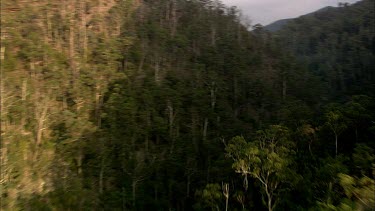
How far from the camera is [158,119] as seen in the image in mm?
33969

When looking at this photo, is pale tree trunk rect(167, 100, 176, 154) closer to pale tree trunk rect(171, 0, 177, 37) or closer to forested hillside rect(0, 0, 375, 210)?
forested hillside rect(0, 0, 375, 210)

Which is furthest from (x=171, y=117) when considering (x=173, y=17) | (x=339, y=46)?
(x=339, y=46)

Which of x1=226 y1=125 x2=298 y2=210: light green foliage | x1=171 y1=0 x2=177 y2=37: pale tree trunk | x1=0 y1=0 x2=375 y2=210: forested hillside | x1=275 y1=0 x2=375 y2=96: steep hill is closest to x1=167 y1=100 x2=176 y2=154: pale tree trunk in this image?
x1=0 y1=0 x2=375 y2=210: forested hillside

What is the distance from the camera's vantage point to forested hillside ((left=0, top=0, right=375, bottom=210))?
21828 millimetres

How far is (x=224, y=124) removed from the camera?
A: 3738cm

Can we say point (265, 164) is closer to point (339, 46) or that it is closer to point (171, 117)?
point (171, 117)

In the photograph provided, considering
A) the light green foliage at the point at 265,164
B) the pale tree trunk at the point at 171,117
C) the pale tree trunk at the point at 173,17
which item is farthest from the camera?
the pale tree trunk at the point at 173,17

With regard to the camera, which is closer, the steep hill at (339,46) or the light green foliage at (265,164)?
the light green foliage at (265,164)

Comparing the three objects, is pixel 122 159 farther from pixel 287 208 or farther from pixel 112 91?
pixel 287 208

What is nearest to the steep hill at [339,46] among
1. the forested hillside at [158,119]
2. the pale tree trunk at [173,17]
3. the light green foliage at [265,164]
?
the forested hillside at [158,119]

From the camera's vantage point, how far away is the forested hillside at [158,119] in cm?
2183

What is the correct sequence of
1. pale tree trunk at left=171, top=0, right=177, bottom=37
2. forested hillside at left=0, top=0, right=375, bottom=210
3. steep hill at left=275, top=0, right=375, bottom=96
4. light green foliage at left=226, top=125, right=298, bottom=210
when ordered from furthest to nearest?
steep hill at left=275, top=0, right=375, bottom=96 < pale tree trunk at left=171, top=0, right=177, bottom=37 < forested hillside at left=0, top=0, right=375, bottom=210 < light green foliage at left=226, top=125, right=298, bottom=210

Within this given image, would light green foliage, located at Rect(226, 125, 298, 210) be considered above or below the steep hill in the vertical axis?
below

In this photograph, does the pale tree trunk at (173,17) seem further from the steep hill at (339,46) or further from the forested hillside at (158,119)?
the steep hill at (339,46)
